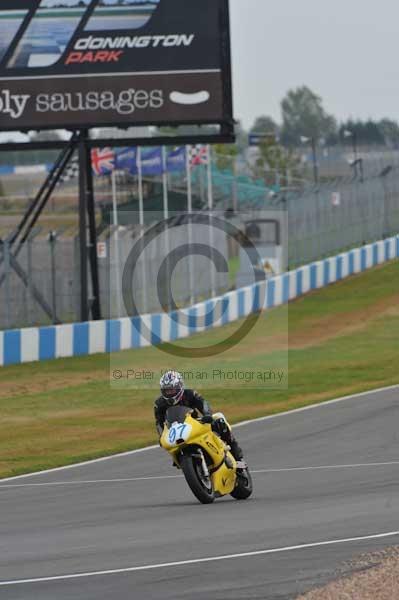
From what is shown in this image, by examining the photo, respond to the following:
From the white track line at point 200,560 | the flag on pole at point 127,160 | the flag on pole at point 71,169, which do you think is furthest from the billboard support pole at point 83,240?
the white track line at point 200,560

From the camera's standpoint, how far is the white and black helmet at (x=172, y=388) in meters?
12.8

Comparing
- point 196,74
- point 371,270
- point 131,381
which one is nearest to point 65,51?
point 196,74

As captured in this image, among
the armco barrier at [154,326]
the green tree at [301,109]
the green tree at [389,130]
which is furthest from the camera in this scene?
the green tree at [301,109]

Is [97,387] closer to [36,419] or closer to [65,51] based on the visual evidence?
[36,419]

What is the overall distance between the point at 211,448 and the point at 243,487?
2.27 ft

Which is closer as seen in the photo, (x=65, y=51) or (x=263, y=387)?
(x=263, y=387)

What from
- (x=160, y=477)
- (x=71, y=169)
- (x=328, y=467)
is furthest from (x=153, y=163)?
(x=328, y=467)

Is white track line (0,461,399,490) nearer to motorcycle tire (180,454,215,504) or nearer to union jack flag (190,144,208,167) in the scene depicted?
motorcycle tire (180,454,215,504)

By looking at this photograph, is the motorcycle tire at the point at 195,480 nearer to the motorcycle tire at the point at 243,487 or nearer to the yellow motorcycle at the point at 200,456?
the yellow motorcycle at the point at 200,456

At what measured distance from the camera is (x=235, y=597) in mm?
8359

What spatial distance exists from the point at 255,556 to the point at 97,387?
15.0 metres

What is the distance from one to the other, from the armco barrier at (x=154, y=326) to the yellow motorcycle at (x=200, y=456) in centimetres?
1381

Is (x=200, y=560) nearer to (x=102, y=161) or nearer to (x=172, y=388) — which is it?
(x=172, y=388)

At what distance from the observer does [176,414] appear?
1283 cm
